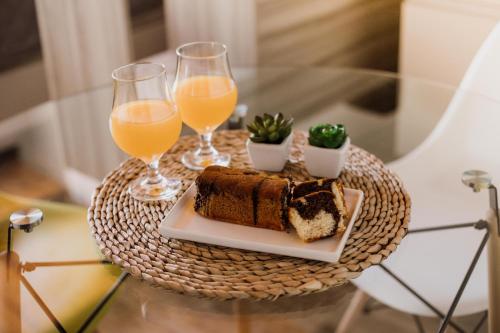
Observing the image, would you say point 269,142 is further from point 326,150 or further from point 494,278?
point 494,278

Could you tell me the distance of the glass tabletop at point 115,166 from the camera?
893 millimetres

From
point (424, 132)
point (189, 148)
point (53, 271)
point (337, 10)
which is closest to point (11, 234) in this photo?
point (53, 271)

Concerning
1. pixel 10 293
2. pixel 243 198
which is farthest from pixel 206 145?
pixel 10 293

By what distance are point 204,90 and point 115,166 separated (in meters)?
0.22

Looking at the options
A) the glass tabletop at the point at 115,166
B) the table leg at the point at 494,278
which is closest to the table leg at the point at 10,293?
Result: the glass tabletop at the point at 115,166

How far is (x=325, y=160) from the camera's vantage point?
102 centimetres

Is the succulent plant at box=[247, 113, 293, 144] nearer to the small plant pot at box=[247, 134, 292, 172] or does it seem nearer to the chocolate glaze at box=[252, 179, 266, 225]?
the small plant pot at box=[247, 134, 292, 172]

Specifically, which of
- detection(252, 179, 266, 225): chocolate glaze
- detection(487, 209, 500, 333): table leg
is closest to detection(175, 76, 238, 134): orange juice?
detection(252, 179, 266, 225): chocolate glaze

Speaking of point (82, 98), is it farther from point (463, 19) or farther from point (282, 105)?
point (463, 19)

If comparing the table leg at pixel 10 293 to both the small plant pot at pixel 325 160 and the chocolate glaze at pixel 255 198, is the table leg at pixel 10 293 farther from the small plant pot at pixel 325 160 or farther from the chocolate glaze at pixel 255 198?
the small plant pot at pixel 325 160

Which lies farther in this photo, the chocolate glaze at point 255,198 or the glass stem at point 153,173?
the glass stem at point 153,173

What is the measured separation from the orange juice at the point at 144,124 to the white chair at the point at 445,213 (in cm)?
34

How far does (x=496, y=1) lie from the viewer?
7.11ft

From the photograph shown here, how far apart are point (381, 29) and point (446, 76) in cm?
104
